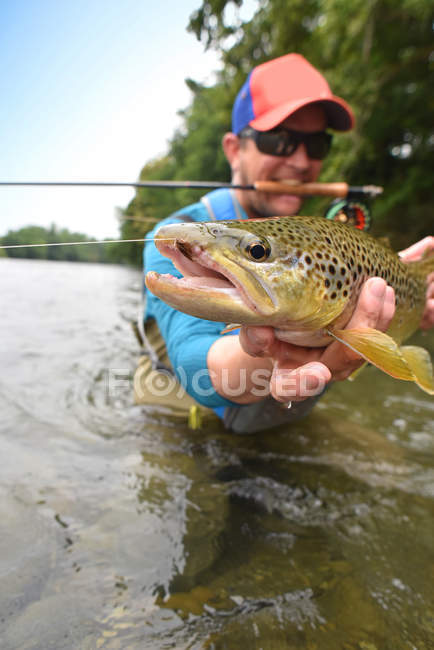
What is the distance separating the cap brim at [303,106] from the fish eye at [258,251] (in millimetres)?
1809

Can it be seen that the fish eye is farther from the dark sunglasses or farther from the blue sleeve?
the dark sunglasses

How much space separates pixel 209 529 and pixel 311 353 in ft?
4.13

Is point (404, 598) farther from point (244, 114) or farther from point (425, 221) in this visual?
point (425, 221)

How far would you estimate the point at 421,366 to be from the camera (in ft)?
5.90

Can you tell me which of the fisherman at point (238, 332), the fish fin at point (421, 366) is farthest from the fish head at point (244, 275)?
the fish fin at point (421, 366)

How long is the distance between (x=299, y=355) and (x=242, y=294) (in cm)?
50

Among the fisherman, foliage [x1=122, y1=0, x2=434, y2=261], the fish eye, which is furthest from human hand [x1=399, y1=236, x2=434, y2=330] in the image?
foliage [x1=122, y1=0, x2=434, y2=261]

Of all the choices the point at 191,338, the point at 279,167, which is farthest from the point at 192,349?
the point at 279,167

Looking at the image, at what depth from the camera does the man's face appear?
9.55 feet

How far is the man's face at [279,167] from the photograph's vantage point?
291 cm

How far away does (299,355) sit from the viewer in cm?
156

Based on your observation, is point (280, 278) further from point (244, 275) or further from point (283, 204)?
point (283, 204)

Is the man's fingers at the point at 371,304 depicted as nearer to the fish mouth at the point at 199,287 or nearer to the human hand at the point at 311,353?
the human hand at the point at 311,353

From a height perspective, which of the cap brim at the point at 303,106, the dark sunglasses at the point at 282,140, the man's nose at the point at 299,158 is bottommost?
the man's nose at the point at 299,158
